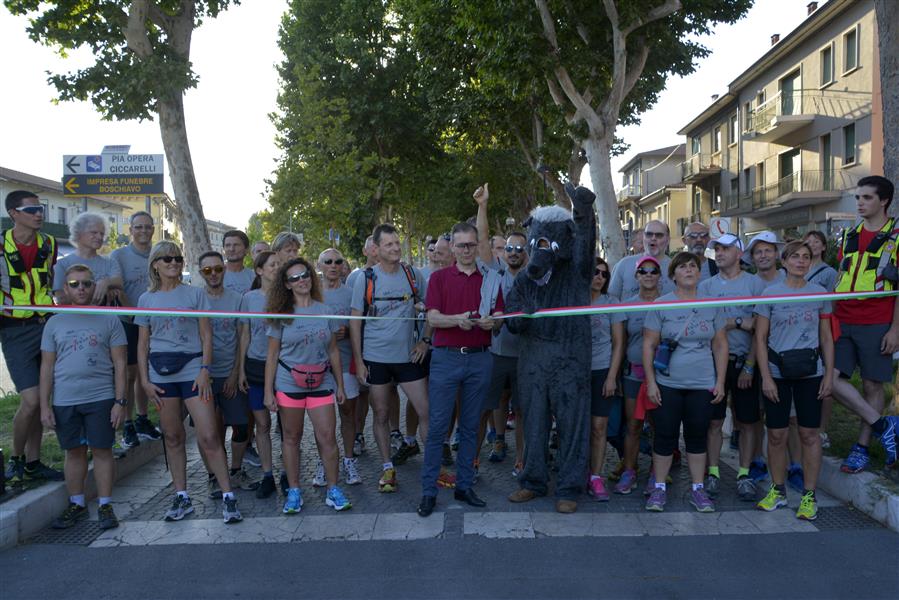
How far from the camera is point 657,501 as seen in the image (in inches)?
197

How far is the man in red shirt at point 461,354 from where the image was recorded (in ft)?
16.7

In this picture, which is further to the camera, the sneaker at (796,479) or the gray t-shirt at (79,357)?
the sneaker at (796,479)

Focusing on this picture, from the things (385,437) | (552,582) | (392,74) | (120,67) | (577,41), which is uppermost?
(392,74)

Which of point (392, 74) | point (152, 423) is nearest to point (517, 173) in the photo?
point (392, 74)

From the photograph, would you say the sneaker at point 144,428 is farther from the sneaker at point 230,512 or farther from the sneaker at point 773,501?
the sneaker at point 773,501

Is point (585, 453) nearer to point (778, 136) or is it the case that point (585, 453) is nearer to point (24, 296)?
point (24, 296)

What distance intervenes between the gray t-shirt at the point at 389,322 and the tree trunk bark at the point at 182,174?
6.28m

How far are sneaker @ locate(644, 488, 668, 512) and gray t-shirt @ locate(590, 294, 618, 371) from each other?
0.99m

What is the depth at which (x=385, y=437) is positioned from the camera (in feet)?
18.9

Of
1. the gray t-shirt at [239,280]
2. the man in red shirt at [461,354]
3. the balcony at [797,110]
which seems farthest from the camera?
the balcony at [797,110]

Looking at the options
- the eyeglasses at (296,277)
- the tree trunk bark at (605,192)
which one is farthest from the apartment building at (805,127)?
the eyeglasses at (296,277)

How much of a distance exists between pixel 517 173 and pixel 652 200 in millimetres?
31924

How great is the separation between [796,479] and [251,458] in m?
4.66

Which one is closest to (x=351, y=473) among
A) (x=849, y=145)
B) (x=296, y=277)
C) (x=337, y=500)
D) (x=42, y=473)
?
(x=337, y=500)
